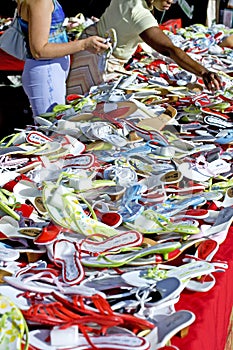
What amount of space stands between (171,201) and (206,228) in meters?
0.13

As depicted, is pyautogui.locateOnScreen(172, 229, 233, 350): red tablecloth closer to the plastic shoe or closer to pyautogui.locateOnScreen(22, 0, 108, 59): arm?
the plastic shoe

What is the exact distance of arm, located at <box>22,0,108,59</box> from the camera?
1.58 meters

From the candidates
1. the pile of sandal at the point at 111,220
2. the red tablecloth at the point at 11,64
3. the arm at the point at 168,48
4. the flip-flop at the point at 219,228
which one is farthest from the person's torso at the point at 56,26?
the flip-flop at the point at 219,228

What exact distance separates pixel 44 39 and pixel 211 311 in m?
1.09

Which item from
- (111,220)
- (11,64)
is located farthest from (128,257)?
(11,64)

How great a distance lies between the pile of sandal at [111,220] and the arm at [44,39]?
0.18 metres

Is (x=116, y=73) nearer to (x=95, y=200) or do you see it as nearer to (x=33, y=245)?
(x=95, y=200)

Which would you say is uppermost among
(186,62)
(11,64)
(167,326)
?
(167,326)

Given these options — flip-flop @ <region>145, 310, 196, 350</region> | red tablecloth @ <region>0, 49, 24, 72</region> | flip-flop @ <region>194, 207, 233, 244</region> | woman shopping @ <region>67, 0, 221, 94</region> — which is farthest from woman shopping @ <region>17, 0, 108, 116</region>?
flip-flop @ <region>145, 310, 196, 350</region>

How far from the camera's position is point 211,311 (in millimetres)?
837

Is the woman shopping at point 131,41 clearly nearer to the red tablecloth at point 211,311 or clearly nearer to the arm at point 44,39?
the arm at point 44,39

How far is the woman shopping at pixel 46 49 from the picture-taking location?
160 centimetres

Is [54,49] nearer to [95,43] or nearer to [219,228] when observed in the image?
[95,43]

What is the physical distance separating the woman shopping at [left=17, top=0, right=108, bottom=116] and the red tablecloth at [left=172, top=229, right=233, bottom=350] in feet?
3.10
